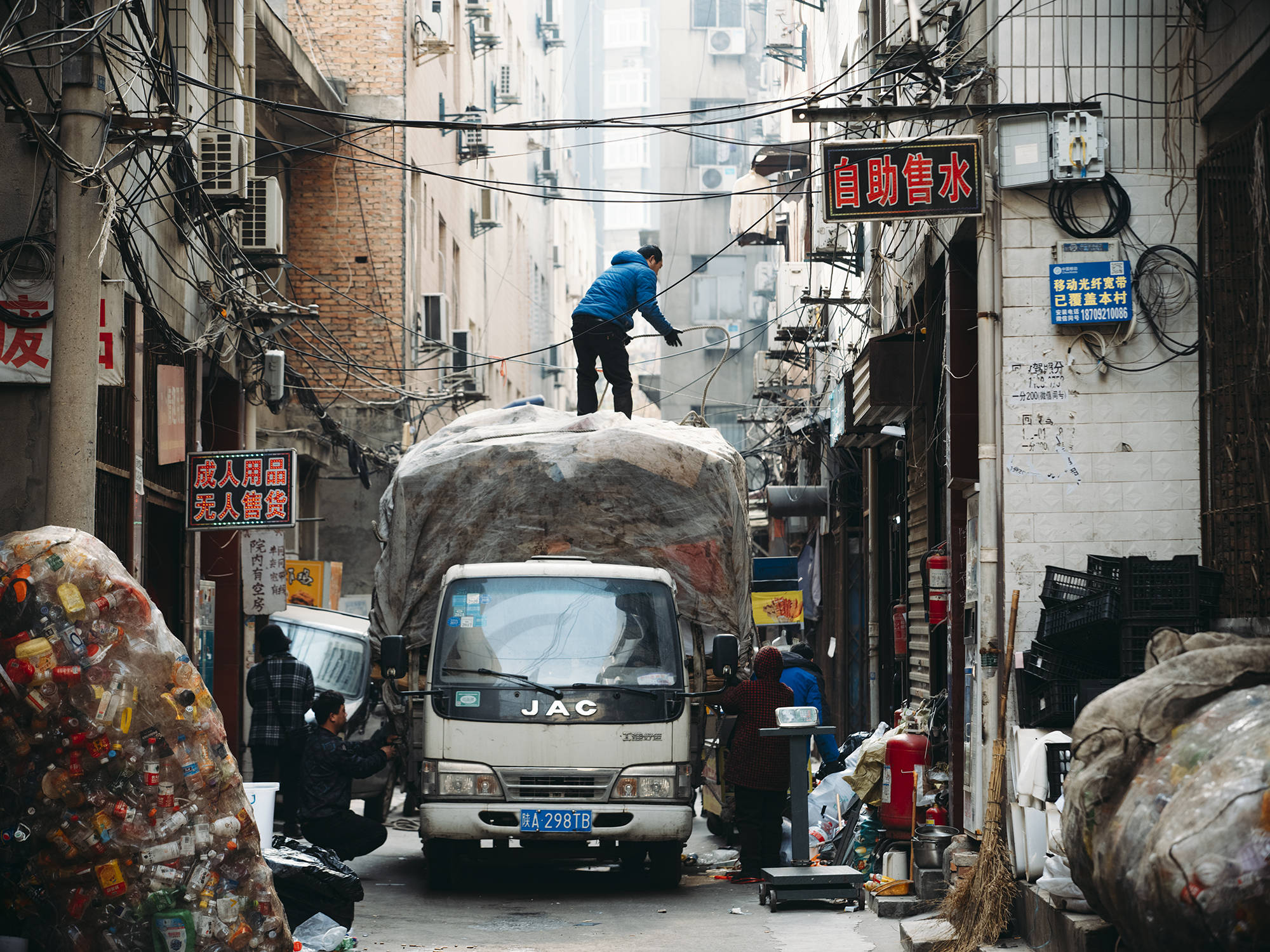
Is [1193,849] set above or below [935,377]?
below

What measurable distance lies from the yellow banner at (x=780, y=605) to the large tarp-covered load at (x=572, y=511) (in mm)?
7328

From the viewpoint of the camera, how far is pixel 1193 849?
15.1ft

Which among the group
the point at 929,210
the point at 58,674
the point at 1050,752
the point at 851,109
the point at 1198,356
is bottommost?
the point at 1050,752

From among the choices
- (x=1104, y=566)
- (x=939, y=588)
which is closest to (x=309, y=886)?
(x=1104, y=566)

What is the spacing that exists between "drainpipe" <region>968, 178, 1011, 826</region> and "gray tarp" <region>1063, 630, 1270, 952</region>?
128 inches

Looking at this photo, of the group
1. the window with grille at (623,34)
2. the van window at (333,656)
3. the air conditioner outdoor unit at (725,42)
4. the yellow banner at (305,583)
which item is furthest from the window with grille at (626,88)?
the van window at (333,656)

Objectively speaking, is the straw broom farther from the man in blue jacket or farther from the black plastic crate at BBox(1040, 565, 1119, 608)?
the man in blue jacket

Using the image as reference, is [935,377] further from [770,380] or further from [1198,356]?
[770,380]

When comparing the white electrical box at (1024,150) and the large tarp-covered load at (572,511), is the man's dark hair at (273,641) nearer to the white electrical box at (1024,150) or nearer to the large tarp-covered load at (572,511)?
the large tarp-covered load at (572,511)

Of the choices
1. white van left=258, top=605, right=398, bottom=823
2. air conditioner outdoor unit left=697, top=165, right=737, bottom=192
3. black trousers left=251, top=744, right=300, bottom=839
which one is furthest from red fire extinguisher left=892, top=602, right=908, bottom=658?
air conditioner outdoor unit left=697, top=165, right=737, bottom=192

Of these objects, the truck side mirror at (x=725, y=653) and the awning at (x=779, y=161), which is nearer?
the truck side mirror at (x=725, y=653)

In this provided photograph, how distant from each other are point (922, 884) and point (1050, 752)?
8.06ft

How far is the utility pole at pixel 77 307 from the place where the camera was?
7629mm

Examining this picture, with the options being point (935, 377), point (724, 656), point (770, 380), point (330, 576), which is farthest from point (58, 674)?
point (770, 380)
